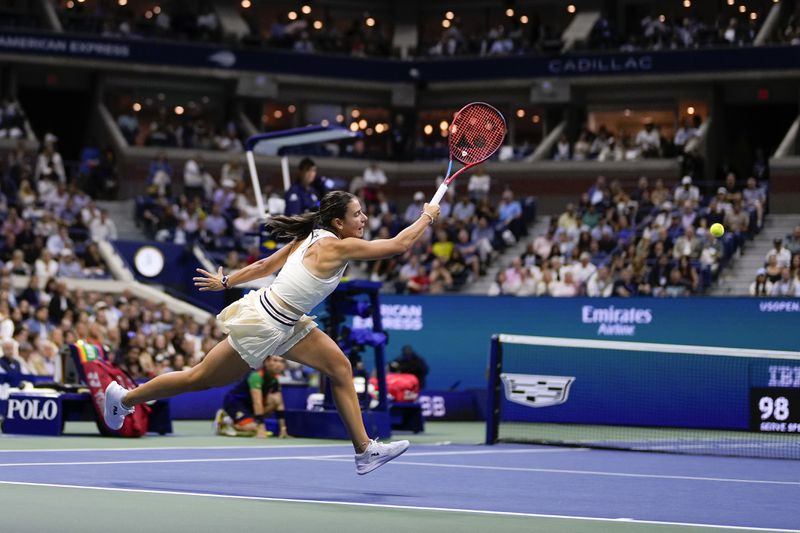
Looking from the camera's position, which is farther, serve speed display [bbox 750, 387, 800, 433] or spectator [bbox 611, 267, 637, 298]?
spectator [bbox 611, 267, 637, 298]

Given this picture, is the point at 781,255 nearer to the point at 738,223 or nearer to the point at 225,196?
the point at 738,223

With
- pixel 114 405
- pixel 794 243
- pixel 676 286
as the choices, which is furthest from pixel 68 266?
pixel 114 405

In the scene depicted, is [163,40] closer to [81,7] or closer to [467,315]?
[81,7]

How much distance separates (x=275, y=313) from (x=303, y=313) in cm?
24

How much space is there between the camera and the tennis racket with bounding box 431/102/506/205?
11703 mm

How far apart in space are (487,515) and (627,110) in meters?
35.0

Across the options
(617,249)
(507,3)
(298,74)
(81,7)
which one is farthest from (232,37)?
(617,249)

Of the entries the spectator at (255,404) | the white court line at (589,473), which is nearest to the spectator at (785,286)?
the spectator at (255,404)

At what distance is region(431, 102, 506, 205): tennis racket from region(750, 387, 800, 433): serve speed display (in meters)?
9.78

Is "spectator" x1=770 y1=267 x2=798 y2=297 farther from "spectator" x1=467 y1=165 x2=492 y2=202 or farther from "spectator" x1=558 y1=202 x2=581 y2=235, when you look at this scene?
"spectator" x1=467 y1=165 x2=492 y2=202

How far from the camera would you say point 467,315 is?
2636 cm

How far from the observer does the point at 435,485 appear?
10.4m

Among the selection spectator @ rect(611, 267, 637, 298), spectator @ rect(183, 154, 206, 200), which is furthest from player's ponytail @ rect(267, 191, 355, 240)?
spectator @ rect(183, 154, 206, 200)

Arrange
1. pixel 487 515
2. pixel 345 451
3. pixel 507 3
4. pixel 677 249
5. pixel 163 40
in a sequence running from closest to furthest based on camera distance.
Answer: pixel 487 515 < pixel 345 451 < pixel 677 249 < pixel 163 40 < pixel 507 3
